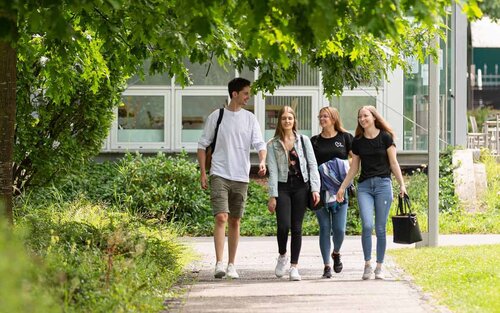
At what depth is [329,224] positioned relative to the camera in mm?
12617

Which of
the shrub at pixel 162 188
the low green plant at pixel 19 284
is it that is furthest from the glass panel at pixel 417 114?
the low green plant at pixel 19 284

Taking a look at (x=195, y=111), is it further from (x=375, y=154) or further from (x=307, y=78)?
(x=375, y=154)

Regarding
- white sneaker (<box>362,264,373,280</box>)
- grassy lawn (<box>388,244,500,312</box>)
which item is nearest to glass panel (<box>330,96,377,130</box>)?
grassy lawn (<box>388,244,500,312</box>)

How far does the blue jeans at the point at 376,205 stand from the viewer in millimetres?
12109

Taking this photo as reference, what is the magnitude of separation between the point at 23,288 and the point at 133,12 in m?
3.97

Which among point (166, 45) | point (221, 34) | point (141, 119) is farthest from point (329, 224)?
point (141, 119)

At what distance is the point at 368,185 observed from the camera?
12180 millimetres

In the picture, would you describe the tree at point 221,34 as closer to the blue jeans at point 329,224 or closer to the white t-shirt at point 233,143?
the white t-shirt at point 233,143

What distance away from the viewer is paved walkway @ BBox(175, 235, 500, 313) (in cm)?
970

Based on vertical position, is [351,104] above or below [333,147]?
above

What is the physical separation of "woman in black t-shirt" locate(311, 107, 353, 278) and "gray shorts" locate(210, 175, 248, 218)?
832 mm

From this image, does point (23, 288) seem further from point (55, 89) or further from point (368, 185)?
point (55, 89)

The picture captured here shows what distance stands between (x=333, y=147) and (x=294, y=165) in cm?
54

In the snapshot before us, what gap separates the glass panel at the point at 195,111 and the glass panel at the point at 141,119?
16.1 inches
